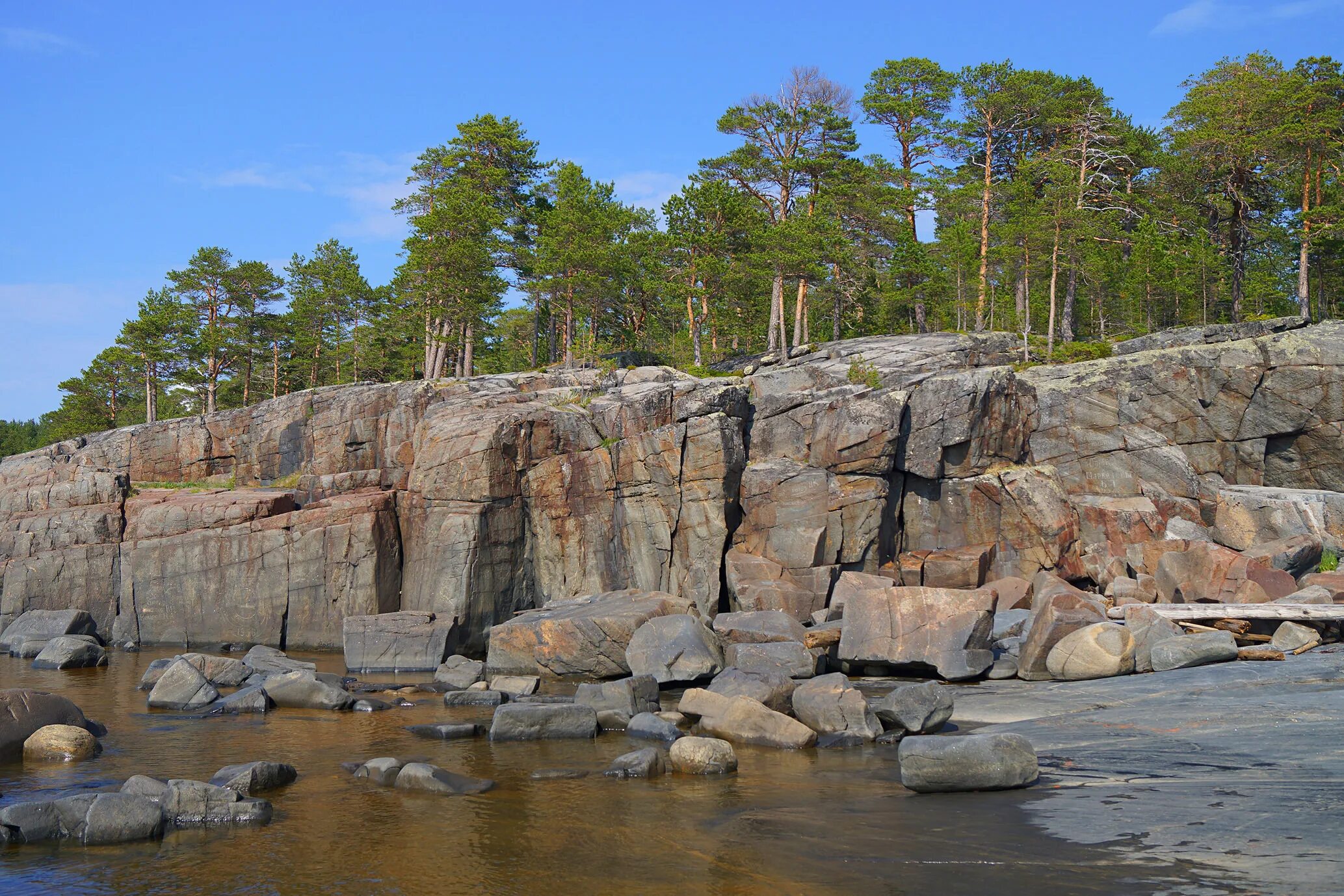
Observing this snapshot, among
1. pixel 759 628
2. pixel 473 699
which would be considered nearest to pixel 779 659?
pixel 759 628

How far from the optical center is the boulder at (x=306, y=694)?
22828 millimetres

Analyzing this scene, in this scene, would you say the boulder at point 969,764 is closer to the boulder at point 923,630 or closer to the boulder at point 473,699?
the boulder at point 923,630

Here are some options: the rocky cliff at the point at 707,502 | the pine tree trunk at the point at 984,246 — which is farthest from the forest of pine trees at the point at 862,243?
the rocky cliff at the point at 707,502

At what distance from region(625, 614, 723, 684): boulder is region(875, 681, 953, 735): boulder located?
19.7ft

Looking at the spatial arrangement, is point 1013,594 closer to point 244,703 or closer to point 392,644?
point 392,644

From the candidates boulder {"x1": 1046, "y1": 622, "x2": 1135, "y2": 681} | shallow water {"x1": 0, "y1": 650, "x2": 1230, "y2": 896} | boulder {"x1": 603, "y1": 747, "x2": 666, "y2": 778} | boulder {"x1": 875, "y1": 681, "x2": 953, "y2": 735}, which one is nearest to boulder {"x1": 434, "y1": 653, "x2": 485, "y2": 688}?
shallow water {"x1": 0, "y1": 650, "x2": 1230, "y2": 896}

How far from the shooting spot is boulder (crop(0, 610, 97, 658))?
108ft

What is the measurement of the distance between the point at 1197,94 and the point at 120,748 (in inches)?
2588

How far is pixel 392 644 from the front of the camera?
97.4ft

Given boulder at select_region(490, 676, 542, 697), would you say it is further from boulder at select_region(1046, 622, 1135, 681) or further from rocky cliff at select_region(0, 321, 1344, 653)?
boulder at select_region(1046, 622, 1135, 681)

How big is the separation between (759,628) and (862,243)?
1506 inches

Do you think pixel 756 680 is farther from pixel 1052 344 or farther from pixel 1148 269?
pixel 1148 269

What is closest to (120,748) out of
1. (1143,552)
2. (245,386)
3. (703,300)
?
(1143,552)

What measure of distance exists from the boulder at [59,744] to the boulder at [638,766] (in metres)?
10.3
